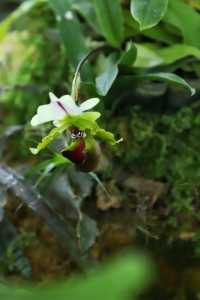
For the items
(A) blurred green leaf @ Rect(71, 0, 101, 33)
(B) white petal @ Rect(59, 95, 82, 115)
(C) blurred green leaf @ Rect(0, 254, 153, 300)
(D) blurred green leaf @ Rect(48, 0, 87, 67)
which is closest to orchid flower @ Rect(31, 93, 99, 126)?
(B) white petal @ Rect(59, 95, 82, 115)

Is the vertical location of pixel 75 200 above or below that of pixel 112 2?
below

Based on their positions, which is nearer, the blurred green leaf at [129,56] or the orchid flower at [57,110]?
the orchid flower at [57,110]

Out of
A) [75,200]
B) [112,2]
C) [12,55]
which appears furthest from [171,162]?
[12,55]

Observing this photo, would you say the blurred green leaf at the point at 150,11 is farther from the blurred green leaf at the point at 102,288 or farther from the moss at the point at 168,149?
the blurred green leaf at the point at 102,288

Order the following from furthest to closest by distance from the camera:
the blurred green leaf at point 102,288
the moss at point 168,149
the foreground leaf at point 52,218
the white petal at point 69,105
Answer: the moss at point 168,149 → the foreground leaf at point 52,218 → the white petal at point 69,105 → the blurred green leaf at point 102,288

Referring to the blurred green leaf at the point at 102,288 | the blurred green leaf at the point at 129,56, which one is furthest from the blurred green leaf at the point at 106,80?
the blurred green leaf at the point at 102,288

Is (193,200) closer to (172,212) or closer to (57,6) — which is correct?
(172,212)

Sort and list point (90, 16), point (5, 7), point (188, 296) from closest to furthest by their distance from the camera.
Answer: point (188, 296)
point (90, 16)
point (5, 7)
